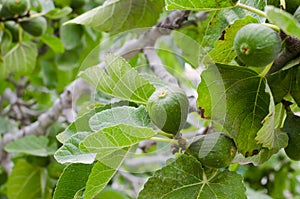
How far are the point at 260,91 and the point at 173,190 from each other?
22 cm

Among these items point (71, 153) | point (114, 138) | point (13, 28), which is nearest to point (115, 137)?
point (114, 138)

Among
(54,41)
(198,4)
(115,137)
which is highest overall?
(198,4)

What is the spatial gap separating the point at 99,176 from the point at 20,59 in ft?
4.00

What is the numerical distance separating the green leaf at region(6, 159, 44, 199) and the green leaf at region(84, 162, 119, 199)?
1122 mm

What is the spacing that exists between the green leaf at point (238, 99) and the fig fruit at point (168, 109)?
63 mm

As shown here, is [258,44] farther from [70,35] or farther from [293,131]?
[70,35]

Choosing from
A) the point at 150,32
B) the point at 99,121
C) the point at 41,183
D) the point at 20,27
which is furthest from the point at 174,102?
the point at 41,183

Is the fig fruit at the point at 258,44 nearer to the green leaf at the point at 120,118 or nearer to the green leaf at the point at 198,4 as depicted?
the green leaf at the point at 198,4

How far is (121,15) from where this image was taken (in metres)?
1.20

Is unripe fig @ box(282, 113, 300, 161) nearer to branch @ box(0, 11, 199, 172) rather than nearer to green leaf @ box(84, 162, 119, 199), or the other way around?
green leaf @ box(84, 162, 119, 199)

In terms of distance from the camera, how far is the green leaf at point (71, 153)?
814 mm

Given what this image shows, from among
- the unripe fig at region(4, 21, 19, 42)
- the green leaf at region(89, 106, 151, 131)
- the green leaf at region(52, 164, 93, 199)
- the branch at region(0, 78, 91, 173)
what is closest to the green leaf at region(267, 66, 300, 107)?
the green leaf at region(89, 106, 151, 131)

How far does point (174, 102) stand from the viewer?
0.79 meters

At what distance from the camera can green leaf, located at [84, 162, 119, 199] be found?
81 cm
